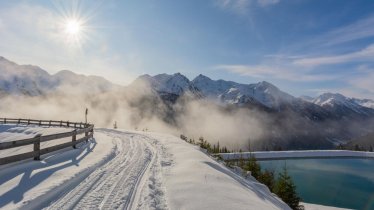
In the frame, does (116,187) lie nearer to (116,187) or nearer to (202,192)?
(116,187)

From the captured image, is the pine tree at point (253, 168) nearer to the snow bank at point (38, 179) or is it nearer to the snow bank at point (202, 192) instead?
the snow bank at point (202, 192)

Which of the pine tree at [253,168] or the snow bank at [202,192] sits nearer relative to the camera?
the snow bank at [202,192]

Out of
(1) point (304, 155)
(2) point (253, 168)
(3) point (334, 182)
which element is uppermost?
(2) point (253, 168)

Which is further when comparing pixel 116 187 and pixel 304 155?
pixel 304 155

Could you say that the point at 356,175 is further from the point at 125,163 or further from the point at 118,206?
the point at 118,206

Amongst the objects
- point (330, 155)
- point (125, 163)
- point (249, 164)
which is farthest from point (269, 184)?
point (330, 155)

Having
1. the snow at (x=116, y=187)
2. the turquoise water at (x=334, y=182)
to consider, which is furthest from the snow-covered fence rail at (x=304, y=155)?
the snow at (x=116, y=187)

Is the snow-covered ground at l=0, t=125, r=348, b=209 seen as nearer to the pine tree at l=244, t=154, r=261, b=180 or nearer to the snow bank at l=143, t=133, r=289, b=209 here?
the snow bank at l=143, t=133, r=289, b=209

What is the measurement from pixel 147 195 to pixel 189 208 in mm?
1460

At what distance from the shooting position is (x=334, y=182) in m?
45.8

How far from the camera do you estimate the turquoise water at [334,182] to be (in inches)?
1490

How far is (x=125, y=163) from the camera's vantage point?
13336 millimetres

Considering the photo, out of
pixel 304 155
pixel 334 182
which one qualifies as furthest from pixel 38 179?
pixel 304 155

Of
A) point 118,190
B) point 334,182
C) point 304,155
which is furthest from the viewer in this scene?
point 304,155
